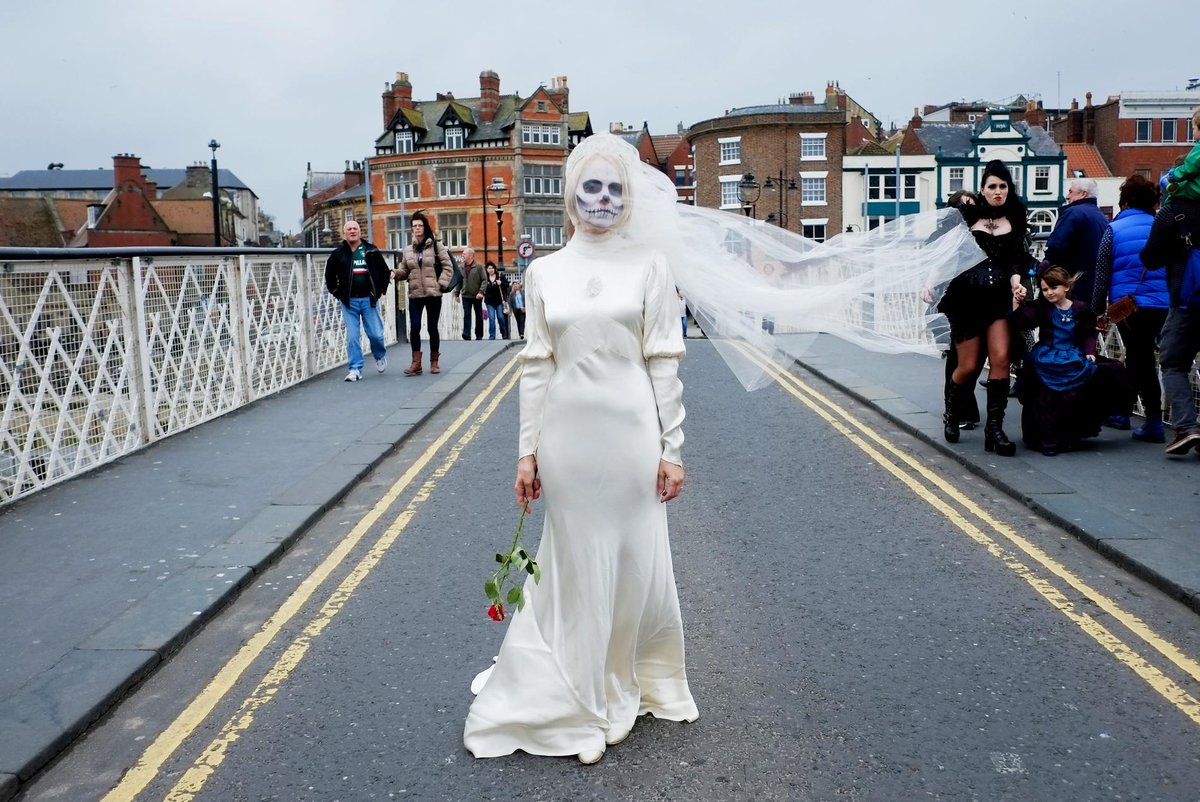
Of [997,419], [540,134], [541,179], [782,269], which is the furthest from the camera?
[540,134]

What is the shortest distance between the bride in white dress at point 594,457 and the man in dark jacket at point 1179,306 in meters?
5.63

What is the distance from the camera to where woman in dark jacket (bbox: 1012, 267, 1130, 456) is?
28.2 ft

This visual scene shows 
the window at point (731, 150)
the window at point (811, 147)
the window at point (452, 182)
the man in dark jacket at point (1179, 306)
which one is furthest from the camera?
the window at point (452, 182)

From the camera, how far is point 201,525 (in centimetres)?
700

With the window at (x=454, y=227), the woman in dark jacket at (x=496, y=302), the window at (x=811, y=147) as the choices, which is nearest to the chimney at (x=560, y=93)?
the window at (x=454, y=227)

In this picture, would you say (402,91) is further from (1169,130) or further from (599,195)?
(599,195)

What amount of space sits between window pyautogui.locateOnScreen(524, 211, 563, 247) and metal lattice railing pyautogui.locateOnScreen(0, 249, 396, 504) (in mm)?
67082

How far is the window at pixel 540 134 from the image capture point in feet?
267

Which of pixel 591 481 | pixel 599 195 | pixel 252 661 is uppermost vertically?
pixel 599 195

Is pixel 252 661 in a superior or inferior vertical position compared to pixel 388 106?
inferior

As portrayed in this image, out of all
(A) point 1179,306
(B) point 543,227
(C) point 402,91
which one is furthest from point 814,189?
(A) point 1179,306

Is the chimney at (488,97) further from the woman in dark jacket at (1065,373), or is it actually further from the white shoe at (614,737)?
the white shoe at (614,737)

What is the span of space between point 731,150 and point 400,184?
2894 cm

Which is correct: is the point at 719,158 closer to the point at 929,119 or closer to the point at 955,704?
the point at 929,119
